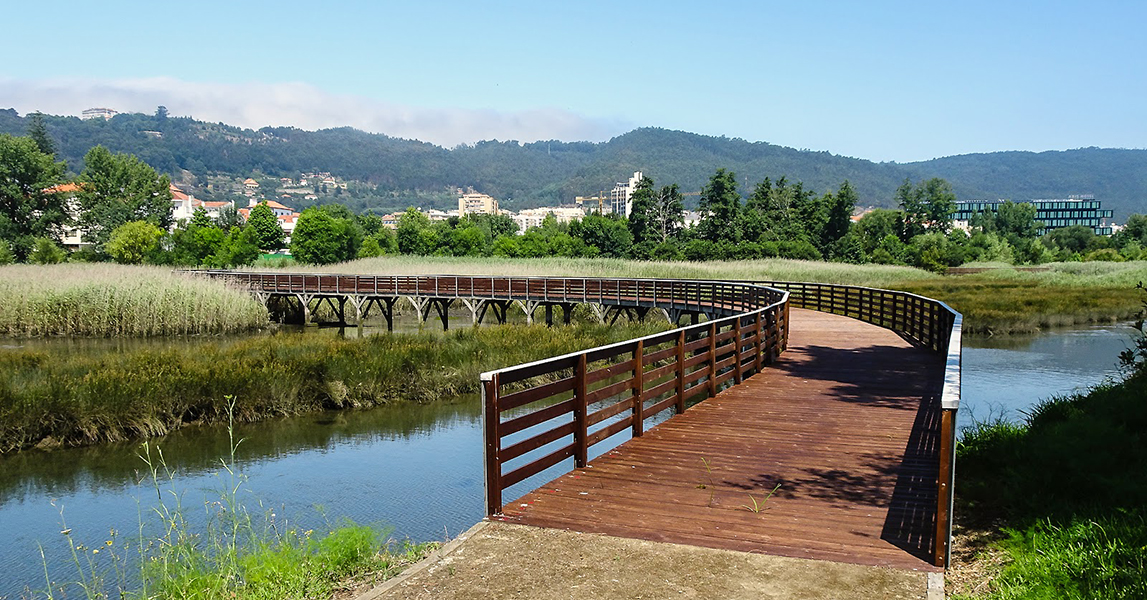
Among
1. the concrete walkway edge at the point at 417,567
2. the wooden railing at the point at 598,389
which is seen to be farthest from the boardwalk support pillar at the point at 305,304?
the concrete walkway edge at the point at 417,567

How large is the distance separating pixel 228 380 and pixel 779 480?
1199 cm

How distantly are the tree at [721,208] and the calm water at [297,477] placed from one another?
83029 mm

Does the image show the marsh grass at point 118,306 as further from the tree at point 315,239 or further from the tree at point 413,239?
the tree at point 413,239

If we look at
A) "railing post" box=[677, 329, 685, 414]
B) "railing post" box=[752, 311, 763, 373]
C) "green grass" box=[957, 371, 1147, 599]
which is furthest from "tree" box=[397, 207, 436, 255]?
"green grass" box=[957, 371, 1147, 599]

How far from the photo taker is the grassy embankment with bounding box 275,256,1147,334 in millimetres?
36156

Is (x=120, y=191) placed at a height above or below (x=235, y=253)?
above

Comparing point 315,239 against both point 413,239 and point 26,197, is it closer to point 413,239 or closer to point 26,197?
point 26,197

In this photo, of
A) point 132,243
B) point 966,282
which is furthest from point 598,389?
point 132,243

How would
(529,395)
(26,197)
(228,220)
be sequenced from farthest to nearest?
1. (228,220)
2. (26,197)
3. (529,395)

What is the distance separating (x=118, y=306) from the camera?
110 ft

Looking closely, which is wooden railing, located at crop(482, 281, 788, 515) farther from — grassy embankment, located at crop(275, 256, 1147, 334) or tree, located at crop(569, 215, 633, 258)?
tree, located at crop(569, 215, 633, 258)

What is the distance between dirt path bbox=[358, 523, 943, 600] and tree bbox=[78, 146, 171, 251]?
4140 inches

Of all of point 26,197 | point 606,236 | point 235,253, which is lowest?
point 235,253

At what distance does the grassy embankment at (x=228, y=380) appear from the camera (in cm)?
1459
